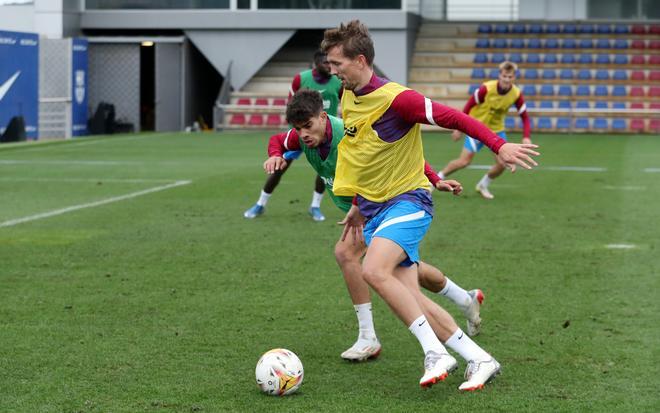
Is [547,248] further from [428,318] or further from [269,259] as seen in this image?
[428,318]

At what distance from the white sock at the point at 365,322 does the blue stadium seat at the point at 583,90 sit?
94.6 feet

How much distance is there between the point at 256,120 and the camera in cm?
3341

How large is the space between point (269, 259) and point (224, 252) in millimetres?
597

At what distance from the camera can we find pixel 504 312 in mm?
7938

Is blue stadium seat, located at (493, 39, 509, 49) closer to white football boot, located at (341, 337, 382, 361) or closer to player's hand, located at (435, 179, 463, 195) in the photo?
white football boot, located at (341, 337, 382, 361)

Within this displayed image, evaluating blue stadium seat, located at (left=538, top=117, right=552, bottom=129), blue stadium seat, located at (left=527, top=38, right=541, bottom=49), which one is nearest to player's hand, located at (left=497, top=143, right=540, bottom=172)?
blue stadium seat, located at (left=538, top=117, right=552, bottom=129)

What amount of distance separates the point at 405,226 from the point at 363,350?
0.91 meters

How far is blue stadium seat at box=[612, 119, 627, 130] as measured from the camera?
108ft

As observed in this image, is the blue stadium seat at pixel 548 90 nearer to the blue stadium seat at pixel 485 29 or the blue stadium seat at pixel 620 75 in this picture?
the blue stadium seat at pixel 620 75

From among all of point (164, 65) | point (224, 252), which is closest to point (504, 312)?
point (224, 252)

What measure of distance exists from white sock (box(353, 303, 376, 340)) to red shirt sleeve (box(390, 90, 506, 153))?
1325 mm

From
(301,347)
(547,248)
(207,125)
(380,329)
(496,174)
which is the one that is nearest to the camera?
(301,347)

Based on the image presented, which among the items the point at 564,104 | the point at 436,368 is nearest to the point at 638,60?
the point at 564,104

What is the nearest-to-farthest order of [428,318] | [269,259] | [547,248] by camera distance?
[428,318], [269,259], [547,248]
